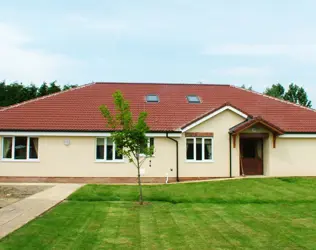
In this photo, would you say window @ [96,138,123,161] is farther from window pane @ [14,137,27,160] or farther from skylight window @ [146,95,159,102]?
skylight window @ [146,95,159,102]

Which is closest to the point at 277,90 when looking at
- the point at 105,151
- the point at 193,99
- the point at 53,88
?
the point at 53,88

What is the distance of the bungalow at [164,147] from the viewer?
2284 centimetres

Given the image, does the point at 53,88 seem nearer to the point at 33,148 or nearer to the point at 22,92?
the point at 22,92

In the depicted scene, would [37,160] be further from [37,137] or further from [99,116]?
[99,116]

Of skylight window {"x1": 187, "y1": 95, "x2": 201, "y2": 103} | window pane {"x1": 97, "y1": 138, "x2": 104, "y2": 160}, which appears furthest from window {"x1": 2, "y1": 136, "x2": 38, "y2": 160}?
skylight window {"x1": 187, "y1": 95, "x2": 201, "y2": 103}

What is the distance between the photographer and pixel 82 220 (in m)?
11.2

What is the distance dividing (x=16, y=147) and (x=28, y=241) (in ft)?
50.7

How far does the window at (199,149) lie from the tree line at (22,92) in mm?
28244

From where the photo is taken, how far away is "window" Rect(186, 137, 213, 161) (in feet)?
76.9

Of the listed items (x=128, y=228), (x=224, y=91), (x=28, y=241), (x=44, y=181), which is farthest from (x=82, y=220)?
(x=224, y=91)

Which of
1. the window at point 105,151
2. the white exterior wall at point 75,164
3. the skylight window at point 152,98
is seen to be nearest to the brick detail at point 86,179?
the white exterior wall at point 75,164

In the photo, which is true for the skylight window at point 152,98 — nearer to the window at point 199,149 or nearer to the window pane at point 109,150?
the window at point 199,149

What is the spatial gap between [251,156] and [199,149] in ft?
11.7

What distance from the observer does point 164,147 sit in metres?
23.2
